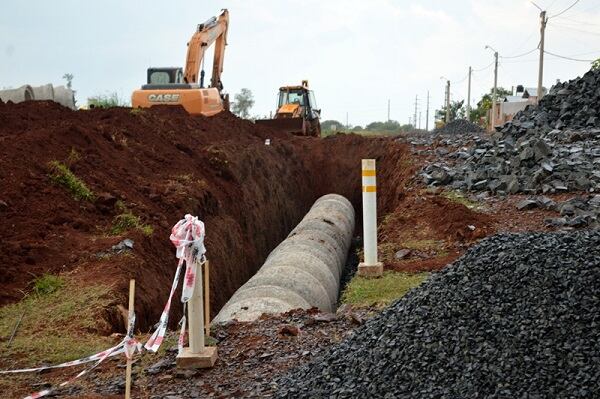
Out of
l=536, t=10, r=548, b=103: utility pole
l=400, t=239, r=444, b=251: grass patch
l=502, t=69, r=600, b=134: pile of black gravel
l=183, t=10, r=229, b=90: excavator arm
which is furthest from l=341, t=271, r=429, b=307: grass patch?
l=536, t=10, r=548, b=103: utility pole

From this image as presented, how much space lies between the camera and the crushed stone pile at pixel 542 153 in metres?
15.0

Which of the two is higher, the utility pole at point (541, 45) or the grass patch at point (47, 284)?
the utility pole at point (541, 45)

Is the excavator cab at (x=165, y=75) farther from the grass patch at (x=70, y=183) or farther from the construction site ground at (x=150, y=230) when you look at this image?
the grass patch at (x=70, y=183)

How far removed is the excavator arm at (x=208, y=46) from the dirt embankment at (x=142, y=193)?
208 centimetres

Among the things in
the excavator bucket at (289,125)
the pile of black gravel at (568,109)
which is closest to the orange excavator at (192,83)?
the excavator bucket at (289,125)

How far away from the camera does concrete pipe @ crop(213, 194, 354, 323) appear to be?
8.31 metres

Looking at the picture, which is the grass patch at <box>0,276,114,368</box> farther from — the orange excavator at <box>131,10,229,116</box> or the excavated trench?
the orange excavator at <box>131,10,229,116</box>

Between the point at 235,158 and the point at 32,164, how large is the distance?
740 cm

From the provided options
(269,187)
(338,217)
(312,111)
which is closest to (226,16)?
(312,111)

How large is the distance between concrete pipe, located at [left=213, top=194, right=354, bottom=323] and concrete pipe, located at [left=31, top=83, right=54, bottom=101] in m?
15.7

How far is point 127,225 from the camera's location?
34.7 ft

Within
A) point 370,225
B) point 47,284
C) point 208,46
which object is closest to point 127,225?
point 47,284

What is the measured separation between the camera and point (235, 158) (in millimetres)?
18141

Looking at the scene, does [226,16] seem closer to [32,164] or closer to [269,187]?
[269,187]
